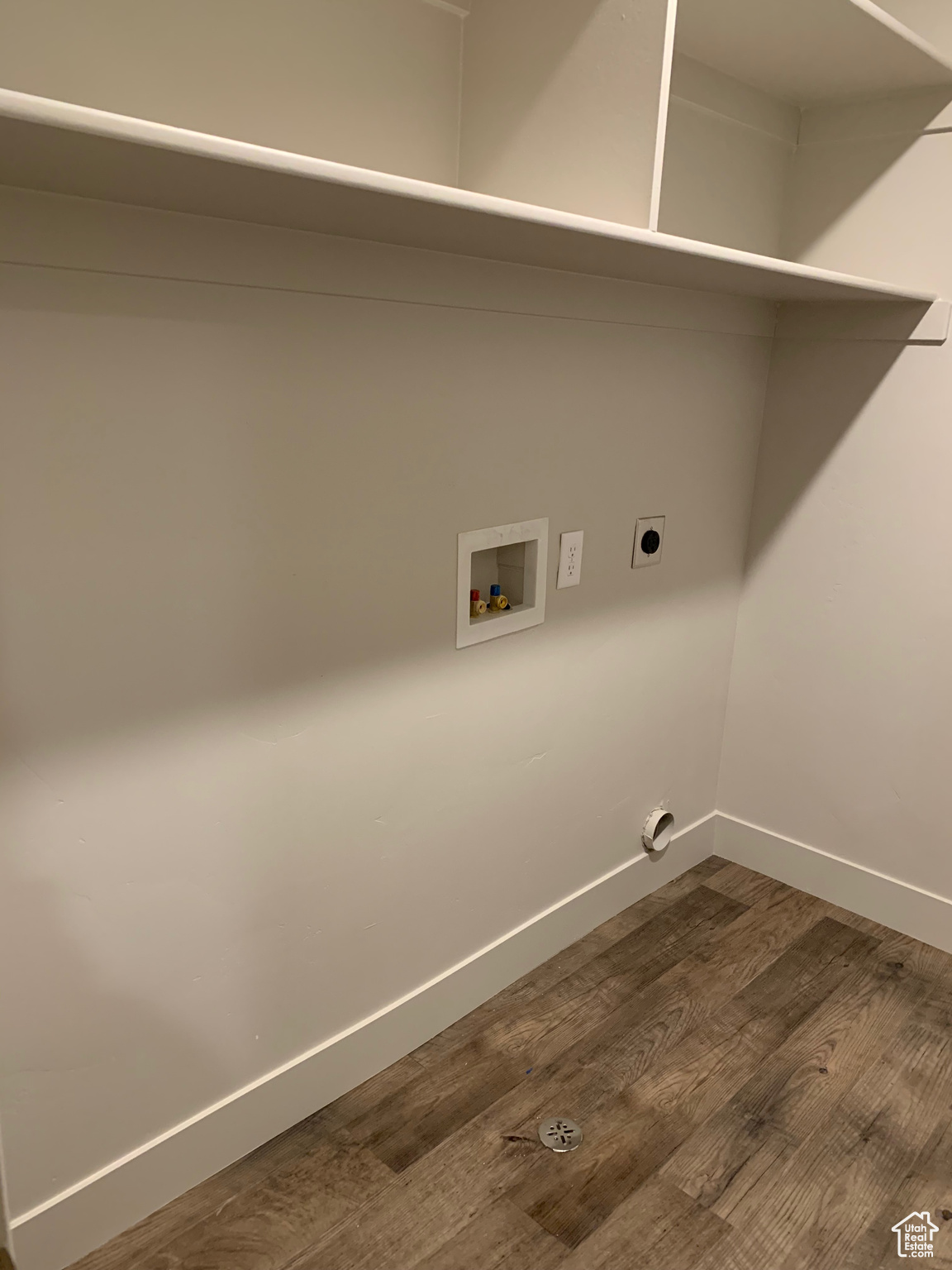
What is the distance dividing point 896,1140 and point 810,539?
1.31m

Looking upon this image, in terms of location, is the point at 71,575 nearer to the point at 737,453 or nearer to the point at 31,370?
the point at 31,370

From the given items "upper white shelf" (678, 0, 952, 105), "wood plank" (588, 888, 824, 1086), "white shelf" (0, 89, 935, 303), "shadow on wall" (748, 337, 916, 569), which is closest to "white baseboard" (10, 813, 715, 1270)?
"wood plank" (588, 888, 824, 1086)

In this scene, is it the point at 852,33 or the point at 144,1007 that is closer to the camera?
the point at 144,1007

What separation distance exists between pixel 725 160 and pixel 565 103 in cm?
75

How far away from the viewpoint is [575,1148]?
158 cm

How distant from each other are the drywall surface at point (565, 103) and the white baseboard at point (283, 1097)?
1454 mm

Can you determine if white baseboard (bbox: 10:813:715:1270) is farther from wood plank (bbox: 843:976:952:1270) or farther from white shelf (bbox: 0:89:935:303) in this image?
white shelf (bbox: 0:89:935:303)

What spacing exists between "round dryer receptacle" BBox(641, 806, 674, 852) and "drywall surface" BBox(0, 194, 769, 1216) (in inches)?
15.8

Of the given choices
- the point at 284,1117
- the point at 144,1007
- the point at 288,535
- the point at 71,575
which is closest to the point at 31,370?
the point at 71,575

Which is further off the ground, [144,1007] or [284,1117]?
[144,1007]

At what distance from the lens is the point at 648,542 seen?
2.02 m

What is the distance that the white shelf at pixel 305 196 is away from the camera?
77 cm

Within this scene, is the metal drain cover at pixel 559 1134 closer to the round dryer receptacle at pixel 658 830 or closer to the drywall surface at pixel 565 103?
the round dryer receptacle at pixel 658 830
